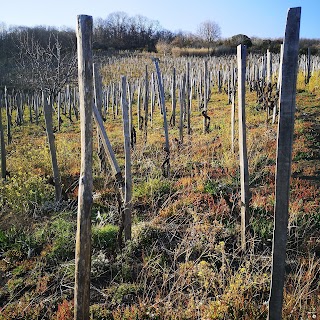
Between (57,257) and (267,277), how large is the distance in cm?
258

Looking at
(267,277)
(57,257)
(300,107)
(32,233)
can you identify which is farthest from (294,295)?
(300,107)

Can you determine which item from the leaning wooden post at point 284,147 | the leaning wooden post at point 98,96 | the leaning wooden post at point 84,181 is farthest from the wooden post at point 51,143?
the leaning wooden post at point 284,147

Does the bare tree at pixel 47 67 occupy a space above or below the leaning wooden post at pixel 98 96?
above

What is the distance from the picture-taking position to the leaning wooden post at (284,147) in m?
2.21

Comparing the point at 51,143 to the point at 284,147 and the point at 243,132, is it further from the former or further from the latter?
the point at 284,147

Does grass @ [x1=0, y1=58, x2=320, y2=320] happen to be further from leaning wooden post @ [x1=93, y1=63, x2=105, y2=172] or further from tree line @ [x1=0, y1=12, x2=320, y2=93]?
tree line @ [x1=0, y1=12, x2=320, y2=93]

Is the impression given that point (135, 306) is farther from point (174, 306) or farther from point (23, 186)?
point (23, 186)

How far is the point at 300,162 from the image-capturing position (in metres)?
7.02

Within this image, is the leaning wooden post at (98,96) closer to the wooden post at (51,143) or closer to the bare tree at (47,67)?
the wooden post at (51,143)

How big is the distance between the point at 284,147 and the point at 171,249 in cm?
233

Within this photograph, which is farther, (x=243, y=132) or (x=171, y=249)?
(x=171, y=249)

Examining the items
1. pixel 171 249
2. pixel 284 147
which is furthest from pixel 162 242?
pixel 284 147

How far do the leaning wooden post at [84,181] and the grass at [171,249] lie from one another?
0.67 m

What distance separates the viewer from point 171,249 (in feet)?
13.6
